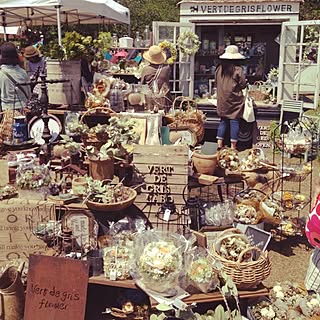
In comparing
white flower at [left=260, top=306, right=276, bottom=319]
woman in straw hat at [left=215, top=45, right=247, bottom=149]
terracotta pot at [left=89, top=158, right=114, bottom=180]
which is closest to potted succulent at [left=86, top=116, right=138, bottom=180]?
terracotta pot at [left=89, top=158, right=114, bottom=180]

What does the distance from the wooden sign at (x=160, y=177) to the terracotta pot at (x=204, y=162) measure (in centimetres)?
49

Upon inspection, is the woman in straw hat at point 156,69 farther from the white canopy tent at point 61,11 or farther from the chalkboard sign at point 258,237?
the chalkboard sign at point 258,237

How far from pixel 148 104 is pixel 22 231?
1966 millimetres

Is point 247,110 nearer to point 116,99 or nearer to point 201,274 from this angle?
point 116,99

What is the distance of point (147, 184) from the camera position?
10.8ft

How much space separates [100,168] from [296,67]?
5148mm

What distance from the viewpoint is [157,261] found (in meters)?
2.43

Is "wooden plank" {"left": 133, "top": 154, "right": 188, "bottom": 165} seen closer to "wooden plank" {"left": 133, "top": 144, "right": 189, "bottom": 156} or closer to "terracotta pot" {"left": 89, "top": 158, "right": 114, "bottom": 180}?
"wooden plank" {"left": 133, "top": 144, "right": 189, "bottom": 156}

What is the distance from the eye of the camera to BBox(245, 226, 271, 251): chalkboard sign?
10.5ft

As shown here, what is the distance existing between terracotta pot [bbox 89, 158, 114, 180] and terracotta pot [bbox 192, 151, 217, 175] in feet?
2.61

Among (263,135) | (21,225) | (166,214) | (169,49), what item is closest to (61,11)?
(169,49)

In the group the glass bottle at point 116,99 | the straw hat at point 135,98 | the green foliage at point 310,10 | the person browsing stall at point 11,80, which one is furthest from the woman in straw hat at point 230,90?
the green foliage at point 310,10

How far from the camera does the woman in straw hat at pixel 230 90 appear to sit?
6207mm

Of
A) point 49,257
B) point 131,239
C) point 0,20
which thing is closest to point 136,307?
point 131,239
